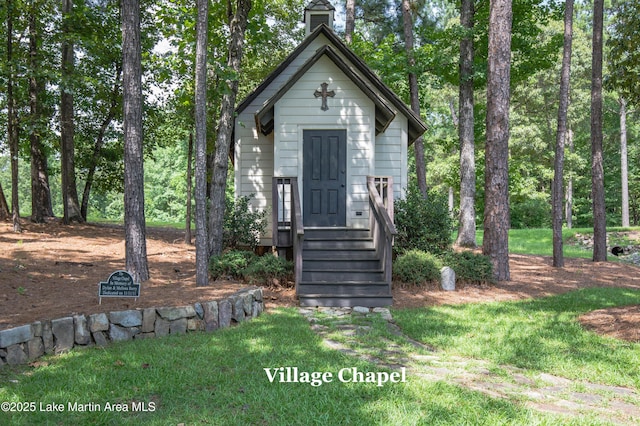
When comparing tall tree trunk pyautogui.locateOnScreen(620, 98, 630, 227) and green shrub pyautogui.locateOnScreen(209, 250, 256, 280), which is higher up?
tall tree trunk pyautogui.locateOnScreen(620, 98, 630, 227)

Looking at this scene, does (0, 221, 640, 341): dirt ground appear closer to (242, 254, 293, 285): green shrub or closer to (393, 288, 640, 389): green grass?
(242, 254, 293, 285): green shrub

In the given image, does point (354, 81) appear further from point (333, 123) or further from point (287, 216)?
point (287, 216)

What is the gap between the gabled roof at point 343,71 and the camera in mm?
10773

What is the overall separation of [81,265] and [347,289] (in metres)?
5.63

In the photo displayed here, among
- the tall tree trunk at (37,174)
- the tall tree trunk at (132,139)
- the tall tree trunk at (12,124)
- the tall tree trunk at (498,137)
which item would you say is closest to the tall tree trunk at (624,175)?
the tall tree trunk at (498,137)

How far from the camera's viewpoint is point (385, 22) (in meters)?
21.4

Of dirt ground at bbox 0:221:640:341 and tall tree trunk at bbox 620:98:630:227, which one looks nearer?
dirt ground at bbox 0:221:640:341

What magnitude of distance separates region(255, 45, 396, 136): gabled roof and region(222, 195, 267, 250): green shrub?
6.48ft

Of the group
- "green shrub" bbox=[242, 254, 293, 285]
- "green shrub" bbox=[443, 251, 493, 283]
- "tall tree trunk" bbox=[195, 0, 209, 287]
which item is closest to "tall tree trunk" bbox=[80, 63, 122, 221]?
"tall tree trunk" bbox=[195, 0, 209, 287]

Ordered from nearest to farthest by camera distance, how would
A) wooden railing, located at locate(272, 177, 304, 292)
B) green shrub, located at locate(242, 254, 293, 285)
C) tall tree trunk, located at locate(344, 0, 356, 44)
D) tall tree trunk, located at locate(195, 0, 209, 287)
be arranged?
tall tree trunk, located at locate(195, 0, 209, 287)
wooden railing, located at locate(272, 177, 304, 292)
green shrub, located at locate(242, 254, 293, 285)
tall tree trunk, located at locate(344, 0, 356, 44)

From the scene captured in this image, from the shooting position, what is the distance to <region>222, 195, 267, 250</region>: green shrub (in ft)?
36.8

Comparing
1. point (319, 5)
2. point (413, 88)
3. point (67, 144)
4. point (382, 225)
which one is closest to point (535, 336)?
point (382, 225)

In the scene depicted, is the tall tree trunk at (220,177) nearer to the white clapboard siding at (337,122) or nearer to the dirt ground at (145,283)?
the dirt ground at (145,283)

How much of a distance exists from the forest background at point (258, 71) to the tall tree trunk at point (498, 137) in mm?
1494
